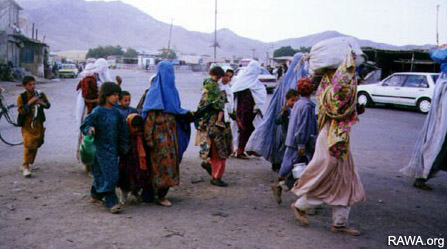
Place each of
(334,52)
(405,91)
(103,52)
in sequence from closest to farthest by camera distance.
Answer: (334,52) → (405,91) → (103,52)

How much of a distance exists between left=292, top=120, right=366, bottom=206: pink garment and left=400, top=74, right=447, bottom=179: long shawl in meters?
2.48

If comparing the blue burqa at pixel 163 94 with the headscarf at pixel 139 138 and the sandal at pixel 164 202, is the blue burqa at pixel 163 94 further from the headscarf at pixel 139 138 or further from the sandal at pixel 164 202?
the sandal at pixel 164 202

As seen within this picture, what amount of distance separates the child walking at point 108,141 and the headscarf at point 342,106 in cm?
208

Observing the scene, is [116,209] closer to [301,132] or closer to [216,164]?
[216,164]

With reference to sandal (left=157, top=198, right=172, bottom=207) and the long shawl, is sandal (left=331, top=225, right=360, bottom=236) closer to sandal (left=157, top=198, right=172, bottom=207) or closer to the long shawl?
sandal (left=157, top=198, right=172, bottom=207)

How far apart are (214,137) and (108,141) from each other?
165cm

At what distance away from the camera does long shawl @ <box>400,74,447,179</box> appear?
6.21m

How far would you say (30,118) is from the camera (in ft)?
20.9

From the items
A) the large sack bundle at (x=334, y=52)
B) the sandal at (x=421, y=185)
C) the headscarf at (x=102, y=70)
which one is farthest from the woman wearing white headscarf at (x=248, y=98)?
the large sack bundle at (x=334, y=52)

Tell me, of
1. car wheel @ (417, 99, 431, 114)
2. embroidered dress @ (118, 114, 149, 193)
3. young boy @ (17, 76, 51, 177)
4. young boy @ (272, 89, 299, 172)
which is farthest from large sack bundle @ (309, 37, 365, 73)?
car wheel @ (417, 99, 431, 114)

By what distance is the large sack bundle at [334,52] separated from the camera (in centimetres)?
445

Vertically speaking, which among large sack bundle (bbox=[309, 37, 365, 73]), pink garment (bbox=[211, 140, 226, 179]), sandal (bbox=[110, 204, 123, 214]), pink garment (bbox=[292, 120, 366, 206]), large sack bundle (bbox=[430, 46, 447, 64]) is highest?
large sack bundle (bbox=[430, 46, 447, 64])

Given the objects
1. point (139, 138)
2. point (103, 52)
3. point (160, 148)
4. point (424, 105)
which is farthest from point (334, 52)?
point (103, 52)

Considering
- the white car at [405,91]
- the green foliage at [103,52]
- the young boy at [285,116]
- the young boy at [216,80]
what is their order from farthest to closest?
the green foliage at [103,52], the white car at [405,91], the young boy at [216,80], the young boy at [285,116]
